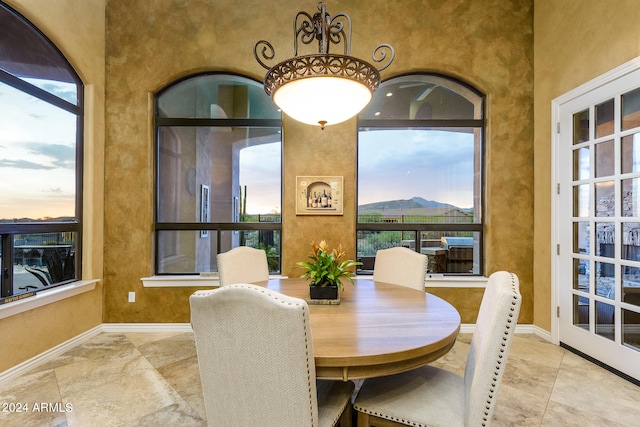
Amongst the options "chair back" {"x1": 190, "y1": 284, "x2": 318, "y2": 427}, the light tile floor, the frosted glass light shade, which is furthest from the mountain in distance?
"chair back" {"x1": 190, "y1": 284, "x2": 318, "y2": 427}

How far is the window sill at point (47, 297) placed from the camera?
231cm

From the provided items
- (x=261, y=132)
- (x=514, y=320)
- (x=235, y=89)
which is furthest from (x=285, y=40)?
(x=514, y=320)

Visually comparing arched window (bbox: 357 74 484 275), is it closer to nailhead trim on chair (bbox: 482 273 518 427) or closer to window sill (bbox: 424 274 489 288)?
window sill (bbox: 424 274 489 288)

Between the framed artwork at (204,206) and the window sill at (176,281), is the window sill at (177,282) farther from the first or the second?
the framed artwork at (204,206)

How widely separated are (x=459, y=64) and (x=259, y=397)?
11.7ft

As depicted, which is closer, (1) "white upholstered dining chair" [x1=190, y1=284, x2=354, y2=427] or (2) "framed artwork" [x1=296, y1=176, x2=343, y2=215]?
(1) "white upholstered dining chair" [x1=190, y1=284, x2=354, y2=427]

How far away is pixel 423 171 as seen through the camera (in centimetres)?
352

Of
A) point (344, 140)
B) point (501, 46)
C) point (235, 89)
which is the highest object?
point (501, 46)

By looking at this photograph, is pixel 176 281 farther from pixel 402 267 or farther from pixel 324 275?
pixel 402 267

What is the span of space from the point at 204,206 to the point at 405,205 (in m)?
2.24

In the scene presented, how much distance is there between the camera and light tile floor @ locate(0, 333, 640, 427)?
189 centimetres

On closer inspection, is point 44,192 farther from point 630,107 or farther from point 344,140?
point 630,107

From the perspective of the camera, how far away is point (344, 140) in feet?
10.9

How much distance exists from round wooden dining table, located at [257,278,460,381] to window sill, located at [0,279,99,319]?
7.01 feet
